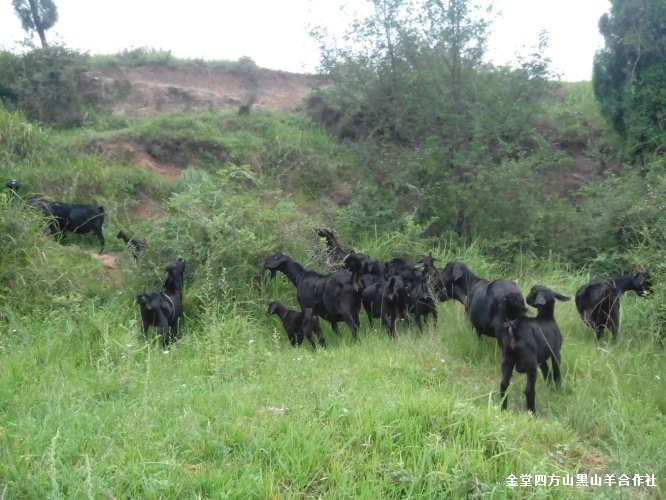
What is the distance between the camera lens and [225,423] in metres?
5.04

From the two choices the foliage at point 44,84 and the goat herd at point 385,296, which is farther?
the foliage at point 44,84

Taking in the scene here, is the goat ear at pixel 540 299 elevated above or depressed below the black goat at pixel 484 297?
above

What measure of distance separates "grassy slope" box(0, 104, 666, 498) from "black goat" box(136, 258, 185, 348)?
→ 0.26 m

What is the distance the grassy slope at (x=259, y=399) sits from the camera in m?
4.52

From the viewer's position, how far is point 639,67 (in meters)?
15.1

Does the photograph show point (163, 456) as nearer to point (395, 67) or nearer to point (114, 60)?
point (395, 67)

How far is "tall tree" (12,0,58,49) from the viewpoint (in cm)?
1769

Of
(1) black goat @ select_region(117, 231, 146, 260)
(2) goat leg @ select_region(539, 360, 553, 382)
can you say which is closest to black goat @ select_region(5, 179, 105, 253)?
(1) black goat @ select_region(117, 231, 146, 260)

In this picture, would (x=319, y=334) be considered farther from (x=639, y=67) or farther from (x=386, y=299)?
(x=639, y=67)

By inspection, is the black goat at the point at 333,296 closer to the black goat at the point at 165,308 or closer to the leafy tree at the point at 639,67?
the black goat at the point at 165,308

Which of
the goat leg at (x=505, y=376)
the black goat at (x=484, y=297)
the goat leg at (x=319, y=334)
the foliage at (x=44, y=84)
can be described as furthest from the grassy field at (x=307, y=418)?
the foliage at (x=44, y=84)

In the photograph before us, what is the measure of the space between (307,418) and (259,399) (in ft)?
2.19

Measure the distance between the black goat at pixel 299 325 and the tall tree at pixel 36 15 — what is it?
1315 cm

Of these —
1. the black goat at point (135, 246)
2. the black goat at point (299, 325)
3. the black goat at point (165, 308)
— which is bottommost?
the black goat at point (299, 325)
